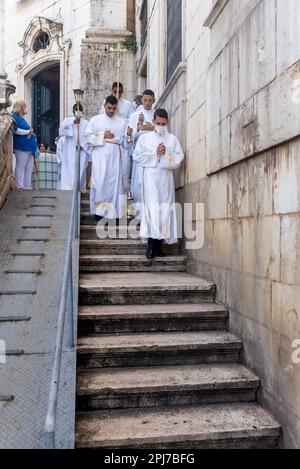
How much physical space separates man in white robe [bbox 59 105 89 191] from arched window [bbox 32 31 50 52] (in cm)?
766

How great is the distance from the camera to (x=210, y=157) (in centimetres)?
474

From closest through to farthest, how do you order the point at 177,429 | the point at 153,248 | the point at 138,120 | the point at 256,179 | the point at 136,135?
1. the point at 177,429
2. the point at 256,179
3. the point at 153,248
4. the point at 138,120
5. the point at 136,135

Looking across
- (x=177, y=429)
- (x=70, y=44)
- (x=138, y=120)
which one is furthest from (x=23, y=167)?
(x=70, y=44)

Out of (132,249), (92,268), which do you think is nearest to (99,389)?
(92,268)

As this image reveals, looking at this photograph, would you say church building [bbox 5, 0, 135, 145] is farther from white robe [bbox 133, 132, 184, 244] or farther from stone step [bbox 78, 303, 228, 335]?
stone step [bbox 78, 303, 228, 335]

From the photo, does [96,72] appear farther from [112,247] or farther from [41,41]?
[112,247]

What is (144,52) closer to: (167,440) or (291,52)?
(291,52)

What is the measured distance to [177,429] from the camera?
10.3 ft

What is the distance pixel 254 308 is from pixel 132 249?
7.97 feet

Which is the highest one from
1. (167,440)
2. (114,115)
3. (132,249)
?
(114,115)

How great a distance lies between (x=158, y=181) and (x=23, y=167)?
326 centimetres

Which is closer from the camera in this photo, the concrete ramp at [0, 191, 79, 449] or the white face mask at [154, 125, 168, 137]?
the concrete ramp at [0, 191, 79, 449]

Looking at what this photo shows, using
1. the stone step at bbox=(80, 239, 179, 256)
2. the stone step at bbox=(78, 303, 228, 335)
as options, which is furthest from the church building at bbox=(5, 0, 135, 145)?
the stone step at bbox=(78, 303, 228, 335)

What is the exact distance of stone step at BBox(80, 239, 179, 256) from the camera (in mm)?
5602
